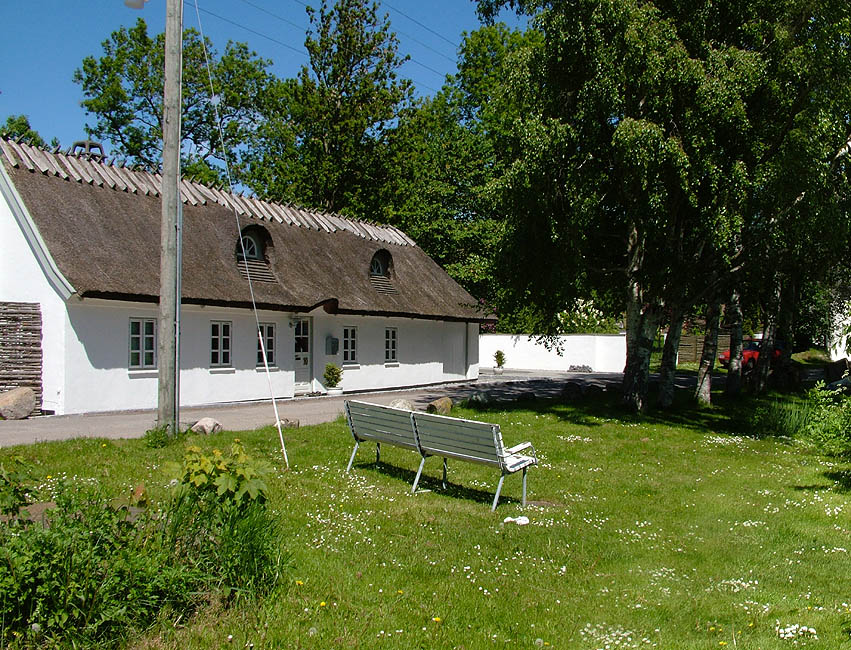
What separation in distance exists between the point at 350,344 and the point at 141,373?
8160 mm

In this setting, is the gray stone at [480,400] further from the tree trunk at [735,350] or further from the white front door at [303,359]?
the tree trunk at [735,350]

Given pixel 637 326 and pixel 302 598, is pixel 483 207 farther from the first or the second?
pixel 302 598

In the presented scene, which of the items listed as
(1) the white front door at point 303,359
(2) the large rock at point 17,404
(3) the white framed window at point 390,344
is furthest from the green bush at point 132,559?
(3) the white framed window at point 390,344

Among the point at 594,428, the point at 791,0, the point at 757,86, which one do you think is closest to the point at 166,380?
the point at 594,428

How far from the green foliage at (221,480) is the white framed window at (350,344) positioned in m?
18.7

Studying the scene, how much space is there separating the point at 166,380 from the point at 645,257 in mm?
11523

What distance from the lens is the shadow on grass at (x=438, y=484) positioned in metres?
8.62

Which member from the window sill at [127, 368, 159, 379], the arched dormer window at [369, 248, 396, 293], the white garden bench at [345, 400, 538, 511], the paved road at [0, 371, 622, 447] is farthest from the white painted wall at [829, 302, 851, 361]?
the window sill at [127, 368, 159, 379]

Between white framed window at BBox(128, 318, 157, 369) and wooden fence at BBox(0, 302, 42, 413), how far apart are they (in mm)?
1998

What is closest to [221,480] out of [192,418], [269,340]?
[192,418]

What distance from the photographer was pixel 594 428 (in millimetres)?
15070

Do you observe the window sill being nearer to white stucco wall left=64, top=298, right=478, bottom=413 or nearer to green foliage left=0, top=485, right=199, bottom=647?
white stucco wall left=64, top=298, right=478, bottom=413

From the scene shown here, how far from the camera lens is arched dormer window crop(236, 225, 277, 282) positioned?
21406 millimetres

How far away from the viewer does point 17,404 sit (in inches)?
613
